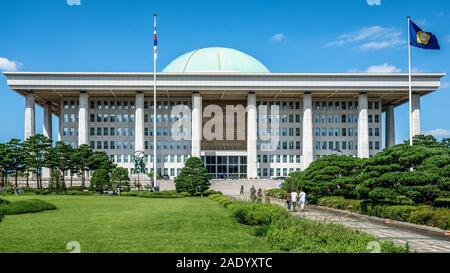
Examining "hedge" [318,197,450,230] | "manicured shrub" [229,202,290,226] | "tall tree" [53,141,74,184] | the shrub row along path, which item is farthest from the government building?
the shrub row along path

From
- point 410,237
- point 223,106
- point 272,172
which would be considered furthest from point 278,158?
point 410,237

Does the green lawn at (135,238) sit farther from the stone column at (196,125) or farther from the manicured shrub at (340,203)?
the stone column at (196,125)

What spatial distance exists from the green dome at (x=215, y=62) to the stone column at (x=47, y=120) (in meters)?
25.4

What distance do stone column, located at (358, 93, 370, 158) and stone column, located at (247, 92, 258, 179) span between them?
63.7 feet

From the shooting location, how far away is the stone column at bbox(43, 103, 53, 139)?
87.0 m

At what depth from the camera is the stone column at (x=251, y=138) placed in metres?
81.7

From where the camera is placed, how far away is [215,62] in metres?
88.8

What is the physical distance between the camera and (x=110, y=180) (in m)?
55.6

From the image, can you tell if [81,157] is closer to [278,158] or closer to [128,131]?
[128,131]

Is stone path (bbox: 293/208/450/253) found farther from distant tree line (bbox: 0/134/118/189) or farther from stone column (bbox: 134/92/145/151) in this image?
stone column (bbox: 134/92/145/151)

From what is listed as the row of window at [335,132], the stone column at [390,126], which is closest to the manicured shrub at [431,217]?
the row of window at [335,132]
